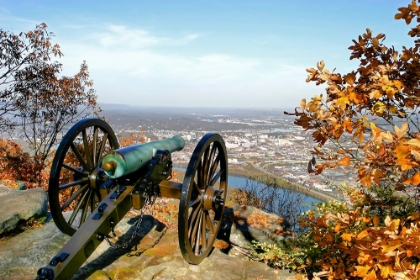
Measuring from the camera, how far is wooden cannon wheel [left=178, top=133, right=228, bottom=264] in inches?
125

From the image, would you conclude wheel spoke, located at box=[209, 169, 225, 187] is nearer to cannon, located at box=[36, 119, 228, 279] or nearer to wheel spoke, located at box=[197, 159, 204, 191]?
cannon, located at box=[36, 119, 228, 279]

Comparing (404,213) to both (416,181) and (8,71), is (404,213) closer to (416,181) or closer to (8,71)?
(416,181)

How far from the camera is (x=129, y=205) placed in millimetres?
3598

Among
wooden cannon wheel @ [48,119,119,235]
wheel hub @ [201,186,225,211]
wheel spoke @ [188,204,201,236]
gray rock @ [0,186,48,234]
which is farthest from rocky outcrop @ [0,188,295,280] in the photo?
wheel hub @ [201,186,225,211]

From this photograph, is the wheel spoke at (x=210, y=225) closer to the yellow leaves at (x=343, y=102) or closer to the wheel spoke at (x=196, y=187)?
the wheel spoke at (x=196, y=187)

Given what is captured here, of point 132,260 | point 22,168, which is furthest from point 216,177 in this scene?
point 22,168

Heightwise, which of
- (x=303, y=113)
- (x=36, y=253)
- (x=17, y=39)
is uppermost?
(x=17, y=39)

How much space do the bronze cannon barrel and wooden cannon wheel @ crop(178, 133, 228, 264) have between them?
63cm

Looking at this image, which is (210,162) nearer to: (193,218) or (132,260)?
(193,218)

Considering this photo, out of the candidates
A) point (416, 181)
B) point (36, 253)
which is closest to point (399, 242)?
point (416, 181)

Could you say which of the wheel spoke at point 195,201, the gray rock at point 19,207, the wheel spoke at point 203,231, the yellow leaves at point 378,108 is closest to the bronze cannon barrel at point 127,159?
the wheel spoke at point 195,201

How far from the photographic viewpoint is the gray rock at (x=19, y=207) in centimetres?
419

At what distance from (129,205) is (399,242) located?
282 cm

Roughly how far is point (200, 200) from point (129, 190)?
882 mm
